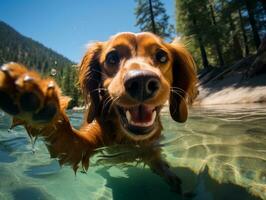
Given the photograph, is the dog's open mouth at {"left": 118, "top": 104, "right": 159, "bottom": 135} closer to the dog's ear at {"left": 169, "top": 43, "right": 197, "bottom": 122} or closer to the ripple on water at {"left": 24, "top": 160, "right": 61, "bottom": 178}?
the ripple on water at {"left": 24, "top": 160, "right": 61, "bottom": 178}

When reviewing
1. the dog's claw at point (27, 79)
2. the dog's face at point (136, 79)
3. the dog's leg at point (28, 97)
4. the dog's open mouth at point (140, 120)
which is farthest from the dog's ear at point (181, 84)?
the dog's claw at point (27, 79)

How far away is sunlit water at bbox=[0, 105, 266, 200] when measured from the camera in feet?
9.05

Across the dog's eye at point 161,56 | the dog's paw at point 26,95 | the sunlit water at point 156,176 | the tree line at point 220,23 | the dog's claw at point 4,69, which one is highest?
the tree line at point 220,23

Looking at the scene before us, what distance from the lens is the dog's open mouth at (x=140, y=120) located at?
315 centimetres

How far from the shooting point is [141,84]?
2.62 metres

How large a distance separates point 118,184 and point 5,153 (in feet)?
7.35

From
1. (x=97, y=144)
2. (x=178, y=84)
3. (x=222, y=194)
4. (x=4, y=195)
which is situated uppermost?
(x=178, y=84)

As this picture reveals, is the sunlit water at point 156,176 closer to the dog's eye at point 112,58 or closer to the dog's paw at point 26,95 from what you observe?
the dog's paw at point 26,95

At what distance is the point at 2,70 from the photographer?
1928 mm

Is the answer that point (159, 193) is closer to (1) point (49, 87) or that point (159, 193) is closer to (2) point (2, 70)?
(1) point (49, 87)

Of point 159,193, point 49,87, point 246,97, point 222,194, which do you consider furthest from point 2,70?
point 246,97

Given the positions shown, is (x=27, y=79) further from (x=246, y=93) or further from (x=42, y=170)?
(x=246, y=93)

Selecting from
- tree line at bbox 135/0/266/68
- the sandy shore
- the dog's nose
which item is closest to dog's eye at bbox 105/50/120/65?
the dog's nose

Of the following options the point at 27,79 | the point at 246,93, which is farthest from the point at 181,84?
the point at 246,93
